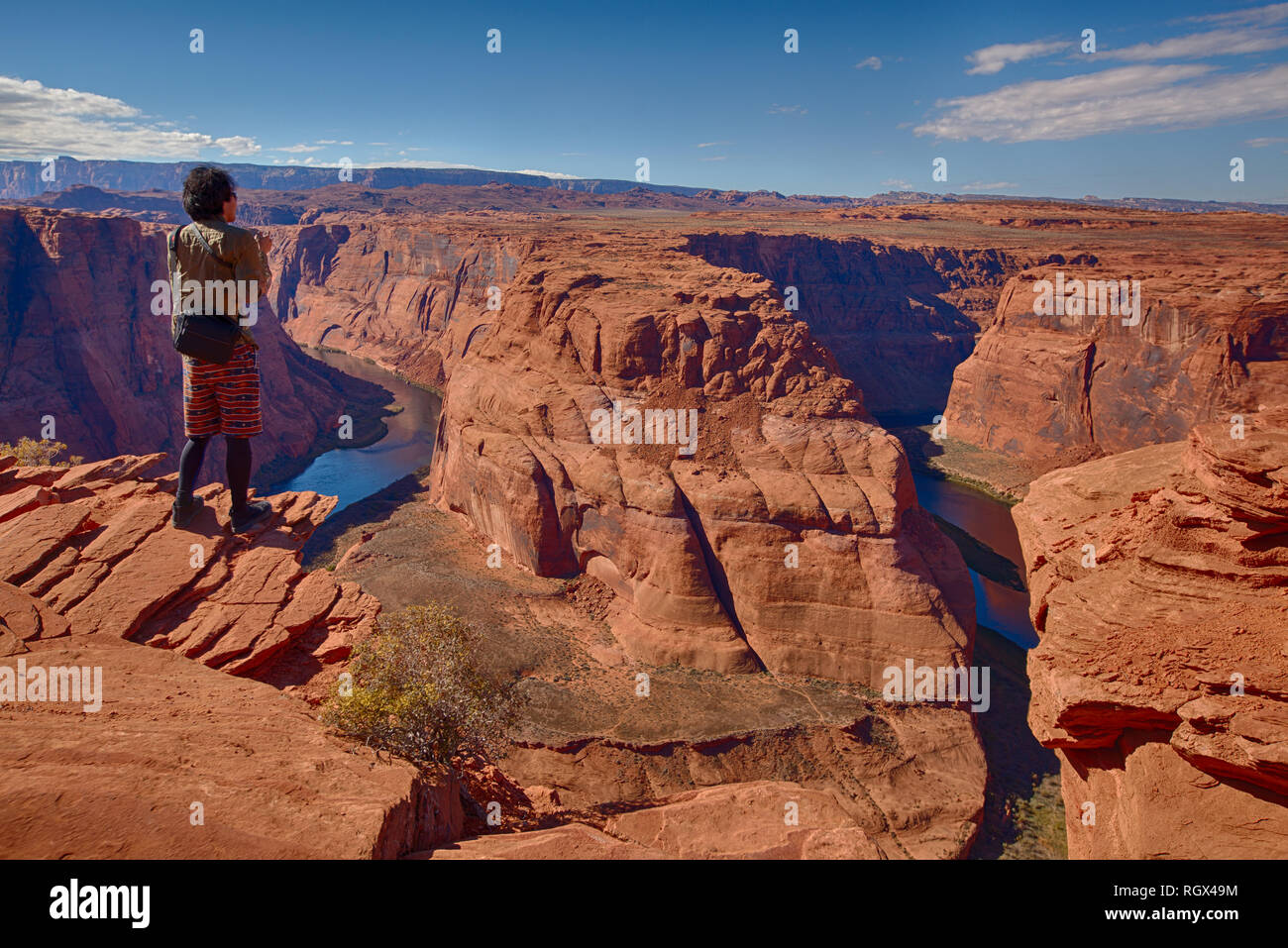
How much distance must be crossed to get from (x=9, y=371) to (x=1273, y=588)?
71.4 meters

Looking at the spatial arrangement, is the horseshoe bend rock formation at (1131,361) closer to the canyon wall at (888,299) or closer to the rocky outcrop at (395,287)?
the canyon wall at (888,299)

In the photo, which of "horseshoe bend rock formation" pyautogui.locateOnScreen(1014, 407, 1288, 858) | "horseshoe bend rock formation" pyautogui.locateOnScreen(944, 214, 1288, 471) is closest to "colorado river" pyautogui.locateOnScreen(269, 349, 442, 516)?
"horseshoe bend rock formation" pyautogui.locateOnScreen(1014, 407, 1288, 858)

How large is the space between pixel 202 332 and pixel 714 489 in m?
24.6

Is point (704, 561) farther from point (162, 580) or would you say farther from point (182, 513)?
point (162, 580)

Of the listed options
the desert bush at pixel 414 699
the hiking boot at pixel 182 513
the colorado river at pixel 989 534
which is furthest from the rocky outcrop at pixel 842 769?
the hiking boot at pixel 182 513

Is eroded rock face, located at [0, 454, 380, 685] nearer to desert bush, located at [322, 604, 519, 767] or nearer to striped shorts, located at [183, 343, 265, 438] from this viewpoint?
desert bush, located at [322, 604, 519, 767]

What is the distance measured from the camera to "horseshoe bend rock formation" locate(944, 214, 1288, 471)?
5434 cm


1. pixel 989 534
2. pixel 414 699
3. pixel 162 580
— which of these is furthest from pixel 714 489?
pixel 989 534

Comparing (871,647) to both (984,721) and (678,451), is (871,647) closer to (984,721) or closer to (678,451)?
(984,721)

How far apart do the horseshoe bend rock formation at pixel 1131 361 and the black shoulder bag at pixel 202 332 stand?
65.8 meters

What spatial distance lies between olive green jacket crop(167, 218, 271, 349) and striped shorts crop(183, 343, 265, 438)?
2.81 ft

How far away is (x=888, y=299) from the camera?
10531 centimetres

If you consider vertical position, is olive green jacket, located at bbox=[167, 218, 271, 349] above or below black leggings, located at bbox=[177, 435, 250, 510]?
above

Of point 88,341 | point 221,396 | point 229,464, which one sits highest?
point 88,341
